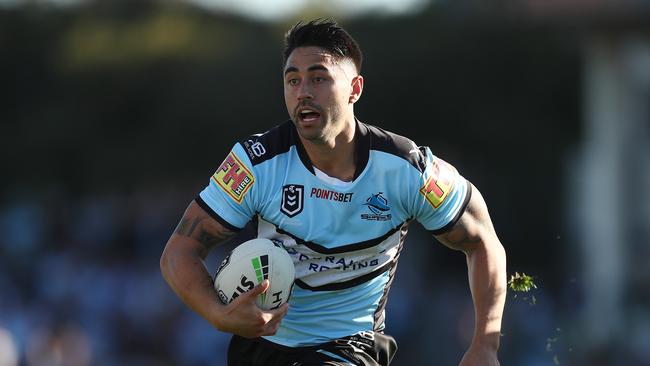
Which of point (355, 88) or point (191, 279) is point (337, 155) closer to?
point (355, 88)

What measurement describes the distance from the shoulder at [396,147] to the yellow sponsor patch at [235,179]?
70cm

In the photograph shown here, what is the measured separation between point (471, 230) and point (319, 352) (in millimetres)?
1034

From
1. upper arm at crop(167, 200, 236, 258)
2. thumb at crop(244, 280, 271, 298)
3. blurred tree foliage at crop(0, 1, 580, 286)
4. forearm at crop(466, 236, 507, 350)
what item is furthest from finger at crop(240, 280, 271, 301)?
blurred tree foliage at crop(0, 1, 580, 286)

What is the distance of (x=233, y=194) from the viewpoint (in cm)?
705

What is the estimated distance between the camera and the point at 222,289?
6883mm

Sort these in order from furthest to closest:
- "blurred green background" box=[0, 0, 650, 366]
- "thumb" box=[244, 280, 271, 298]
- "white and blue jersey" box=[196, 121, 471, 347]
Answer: "blurred green background" box=[0, 0, 650, 366], "white and blue jersey" box=[196, 121, 471, 347], "thumb" box=[244, 280, 271, 298]

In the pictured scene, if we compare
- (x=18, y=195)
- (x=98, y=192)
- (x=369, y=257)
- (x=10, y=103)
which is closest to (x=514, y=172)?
(x=98, y=192)

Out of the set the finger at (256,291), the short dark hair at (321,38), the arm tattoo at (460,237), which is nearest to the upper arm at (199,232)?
the finger at (256,291)

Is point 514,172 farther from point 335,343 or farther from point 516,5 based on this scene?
point 335,343

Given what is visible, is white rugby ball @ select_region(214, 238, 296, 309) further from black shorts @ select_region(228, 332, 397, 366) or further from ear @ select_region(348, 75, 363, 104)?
ear @ select_region(348, 75, 363, 104)

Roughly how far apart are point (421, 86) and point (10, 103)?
12.7 m

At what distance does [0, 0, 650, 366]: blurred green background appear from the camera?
18.1m

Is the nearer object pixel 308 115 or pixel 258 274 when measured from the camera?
pixel 258 274

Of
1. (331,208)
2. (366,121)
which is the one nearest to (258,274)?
(331,208)
